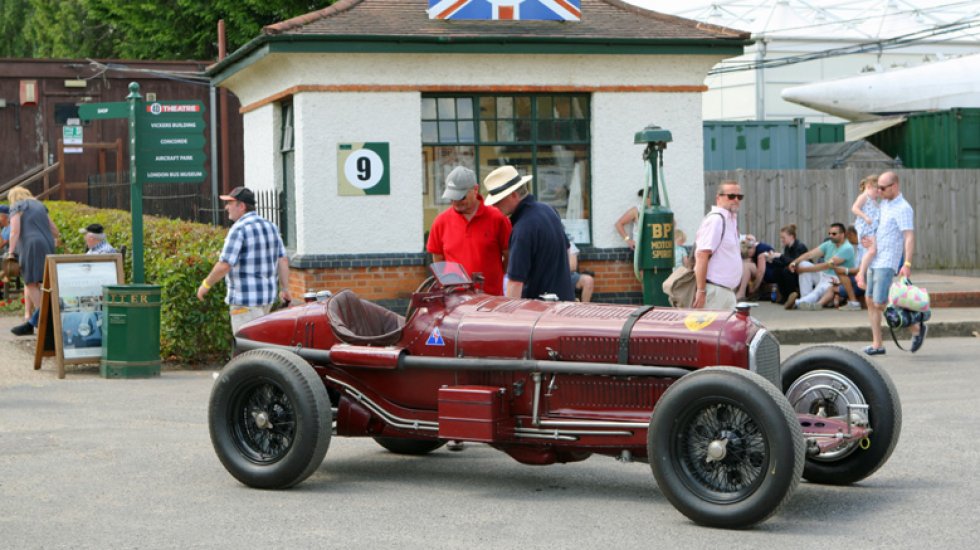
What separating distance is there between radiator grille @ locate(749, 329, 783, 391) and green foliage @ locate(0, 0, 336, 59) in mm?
25639

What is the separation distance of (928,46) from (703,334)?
1330 inches

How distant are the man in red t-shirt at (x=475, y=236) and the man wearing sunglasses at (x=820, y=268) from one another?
9714 mm

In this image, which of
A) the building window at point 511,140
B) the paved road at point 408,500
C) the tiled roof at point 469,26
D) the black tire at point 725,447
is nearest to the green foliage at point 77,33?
the tiled roof at point 469,26

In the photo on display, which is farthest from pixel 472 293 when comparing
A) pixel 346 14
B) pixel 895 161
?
pixel 895 161

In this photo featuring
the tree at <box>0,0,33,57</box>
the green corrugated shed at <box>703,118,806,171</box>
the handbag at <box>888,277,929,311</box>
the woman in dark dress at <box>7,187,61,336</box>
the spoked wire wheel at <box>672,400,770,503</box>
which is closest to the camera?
the spoked wire wheel at <box>672,400,770,503</box>

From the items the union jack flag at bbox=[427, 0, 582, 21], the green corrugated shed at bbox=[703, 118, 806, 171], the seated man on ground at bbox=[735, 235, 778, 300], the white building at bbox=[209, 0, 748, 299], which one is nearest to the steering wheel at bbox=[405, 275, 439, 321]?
the white building at bbox=[209, 0, 748, 299]

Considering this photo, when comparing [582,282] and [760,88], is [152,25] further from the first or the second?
[582,282]

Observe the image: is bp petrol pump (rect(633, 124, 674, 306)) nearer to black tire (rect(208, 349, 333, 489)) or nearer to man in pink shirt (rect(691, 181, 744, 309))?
man in pink shirt (rect(691, 181, 744, 309))

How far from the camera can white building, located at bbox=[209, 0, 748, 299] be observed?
16.1 meters

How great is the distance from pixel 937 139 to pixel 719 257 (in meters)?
18.1

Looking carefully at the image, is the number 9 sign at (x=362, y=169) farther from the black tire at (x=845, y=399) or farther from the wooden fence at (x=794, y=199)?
the black tire at (x=845, y=399)

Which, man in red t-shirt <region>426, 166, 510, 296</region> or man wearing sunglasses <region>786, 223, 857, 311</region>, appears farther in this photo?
man wearing sunglasses <region>786, 223, 857, 311</region>

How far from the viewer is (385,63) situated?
16234 millimetres

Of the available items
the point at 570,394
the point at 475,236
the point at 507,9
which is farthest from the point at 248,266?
the point at 507,9
